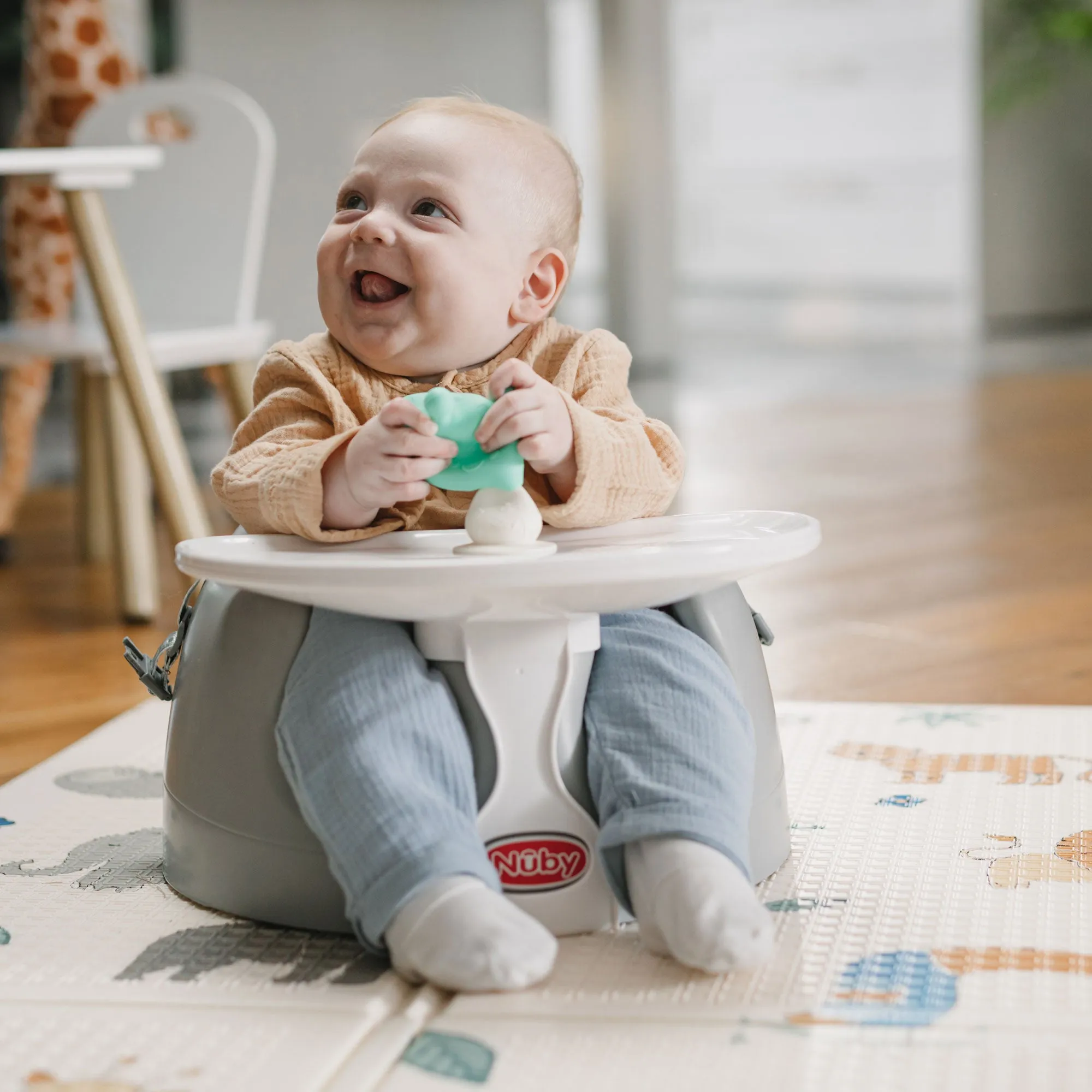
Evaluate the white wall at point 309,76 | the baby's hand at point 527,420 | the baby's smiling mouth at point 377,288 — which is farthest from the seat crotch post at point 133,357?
the white wall at point 309,76

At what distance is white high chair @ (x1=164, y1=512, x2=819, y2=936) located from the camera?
0.82 meters

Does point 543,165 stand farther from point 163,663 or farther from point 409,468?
point 163,663

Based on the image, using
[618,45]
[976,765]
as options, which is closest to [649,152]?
[618,45]

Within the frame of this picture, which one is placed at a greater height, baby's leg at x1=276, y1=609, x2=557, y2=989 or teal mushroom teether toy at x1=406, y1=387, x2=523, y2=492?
teal mushroom teether toy at x1=406, y1=387, x2=523, y2=492

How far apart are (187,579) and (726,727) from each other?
4.20ft

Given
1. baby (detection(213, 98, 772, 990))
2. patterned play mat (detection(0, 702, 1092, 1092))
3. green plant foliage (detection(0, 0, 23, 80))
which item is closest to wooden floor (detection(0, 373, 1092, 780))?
patterned play mat (detection(0, 702, 1092, 1092))

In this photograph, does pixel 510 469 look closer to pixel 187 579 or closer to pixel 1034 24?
pixel 187 579

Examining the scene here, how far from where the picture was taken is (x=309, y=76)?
3688 mm

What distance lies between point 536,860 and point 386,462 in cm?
23

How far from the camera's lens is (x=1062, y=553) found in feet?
6.77

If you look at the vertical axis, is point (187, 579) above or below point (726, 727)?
below

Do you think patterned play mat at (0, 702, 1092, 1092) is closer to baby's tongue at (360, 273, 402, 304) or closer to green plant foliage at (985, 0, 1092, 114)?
baby's tongue at (360, 273, 402, 304)

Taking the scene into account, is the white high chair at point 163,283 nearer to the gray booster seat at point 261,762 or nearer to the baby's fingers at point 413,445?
the gray booster seat at point 261,762

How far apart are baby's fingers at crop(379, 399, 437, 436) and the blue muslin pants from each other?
11 cm
